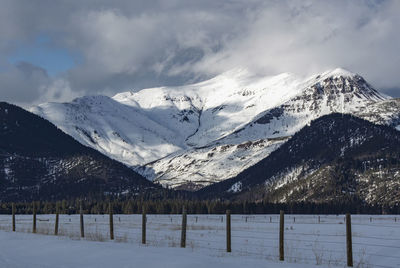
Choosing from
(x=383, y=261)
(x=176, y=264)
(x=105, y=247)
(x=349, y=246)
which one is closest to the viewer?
(x=176, y=264)

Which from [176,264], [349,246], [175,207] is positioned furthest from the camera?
[175,207]

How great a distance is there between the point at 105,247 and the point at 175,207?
164241mm

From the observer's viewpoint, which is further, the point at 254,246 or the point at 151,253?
the point at 254,246

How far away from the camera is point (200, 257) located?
93.2 ft

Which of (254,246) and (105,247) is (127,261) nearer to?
(105,247)

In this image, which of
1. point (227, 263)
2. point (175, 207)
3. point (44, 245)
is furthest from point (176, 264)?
point (175, 207)

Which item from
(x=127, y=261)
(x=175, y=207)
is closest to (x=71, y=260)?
(x=127, y=261)

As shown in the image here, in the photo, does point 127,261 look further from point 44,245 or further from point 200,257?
point 44,245

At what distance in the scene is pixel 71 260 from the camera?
28.2 meters

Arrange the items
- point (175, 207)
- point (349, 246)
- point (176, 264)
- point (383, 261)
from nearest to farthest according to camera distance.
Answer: point (176, 264), point (349, 246), point (383, 261), point (175, 207)

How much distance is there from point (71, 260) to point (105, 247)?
4566 millimetres

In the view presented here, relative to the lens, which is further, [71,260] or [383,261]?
[383,261]

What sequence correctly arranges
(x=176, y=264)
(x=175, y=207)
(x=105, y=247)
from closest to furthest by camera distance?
1. (x=176, y=264)
2. (x=105, y=247)
3. (x=175, y=207)

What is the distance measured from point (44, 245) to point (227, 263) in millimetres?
14366
